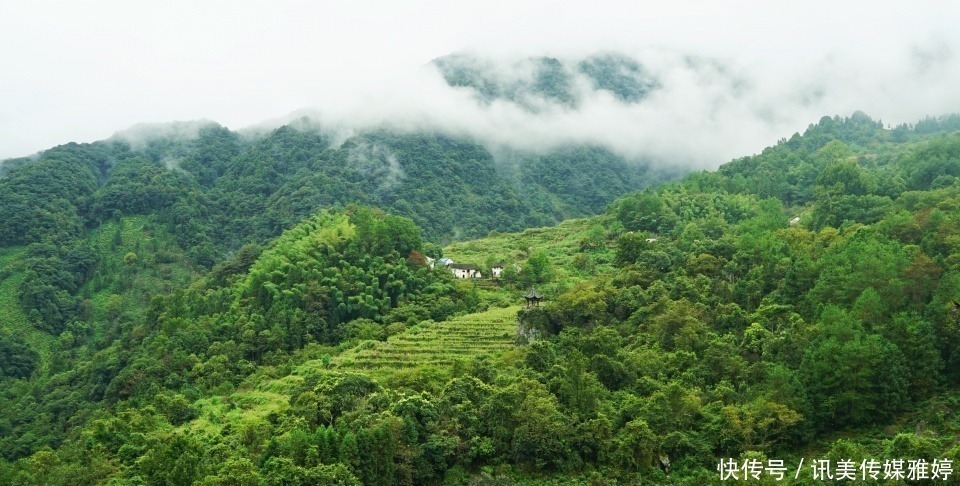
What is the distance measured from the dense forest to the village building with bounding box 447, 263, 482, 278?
174 cm

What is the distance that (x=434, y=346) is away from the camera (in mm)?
47750

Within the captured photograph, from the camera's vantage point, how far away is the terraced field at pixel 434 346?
148 feet

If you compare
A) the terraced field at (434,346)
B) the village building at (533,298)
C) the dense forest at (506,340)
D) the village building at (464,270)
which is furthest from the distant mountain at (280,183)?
the village building at (533,298)

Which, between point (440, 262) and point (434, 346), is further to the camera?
point (440, 262)

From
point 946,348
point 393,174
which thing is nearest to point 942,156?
point 946,348

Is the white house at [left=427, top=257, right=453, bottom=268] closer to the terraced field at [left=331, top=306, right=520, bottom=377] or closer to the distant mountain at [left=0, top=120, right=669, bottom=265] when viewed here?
the terraced field at [left=331, top=306, right=520, bottom=377]

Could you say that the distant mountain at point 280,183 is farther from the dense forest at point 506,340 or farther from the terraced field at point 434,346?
the terraced field at point 434,346

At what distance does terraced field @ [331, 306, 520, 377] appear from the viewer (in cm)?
4522

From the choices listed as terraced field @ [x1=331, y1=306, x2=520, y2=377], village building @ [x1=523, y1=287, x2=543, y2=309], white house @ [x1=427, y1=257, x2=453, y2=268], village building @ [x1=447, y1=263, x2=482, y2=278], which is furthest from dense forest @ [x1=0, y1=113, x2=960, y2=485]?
white house @ [x1=427, y1=257, x2=453, y2=268]

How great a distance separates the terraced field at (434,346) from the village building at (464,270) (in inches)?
502

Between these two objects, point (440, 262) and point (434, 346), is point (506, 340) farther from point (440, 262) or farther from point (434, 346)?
point (440, 262)

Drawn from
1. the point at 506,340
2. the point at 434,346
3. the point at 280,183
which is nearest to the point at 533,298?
the point at 506,340

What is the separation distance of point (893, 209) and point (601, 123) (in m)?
90.5

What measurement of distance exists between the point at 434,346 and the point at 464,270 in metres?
19.2
